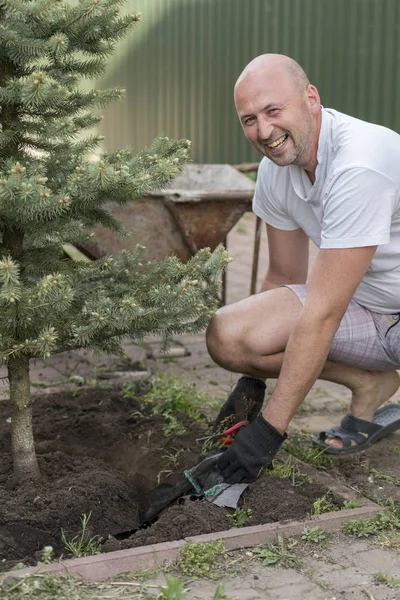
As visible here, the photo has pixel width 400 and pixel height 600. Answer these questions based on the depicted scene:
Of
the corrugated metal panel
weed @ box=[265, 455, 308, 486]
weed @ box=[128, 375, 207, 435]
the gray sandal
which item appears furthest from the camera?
the corrugated metal panel

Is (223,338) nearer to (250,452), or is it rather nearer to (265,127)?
(250,452)

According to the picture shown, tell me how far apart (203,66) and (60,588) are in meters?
9.88

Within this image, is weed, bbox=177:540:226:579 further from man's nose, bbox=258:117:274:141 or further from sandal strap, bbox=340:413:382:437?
man's nose, bbox=258:117:274:141

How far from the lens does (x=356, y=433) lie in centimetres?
379

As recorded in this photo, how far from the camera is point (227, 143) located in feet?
36.7

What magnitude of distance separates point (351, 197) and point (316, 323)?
0.46 m

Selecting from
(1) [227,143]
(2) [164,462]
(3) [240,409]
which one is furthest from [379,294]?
(1) [227,143]

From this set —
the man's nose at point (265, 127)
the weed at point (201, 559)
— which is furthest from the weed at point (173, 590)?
the man's nose at point (265, 127)


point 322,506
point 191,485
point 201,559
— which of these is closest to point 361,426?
point 322,506

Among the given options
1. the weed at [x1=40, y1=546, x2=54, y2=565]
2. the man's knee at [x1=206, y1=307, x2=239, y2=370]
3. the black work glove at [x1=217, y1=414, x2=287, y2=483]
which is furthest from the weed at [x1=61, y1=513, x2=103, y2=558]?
the man's knee at [x1=206, y1=307, x2=239, y2=370]

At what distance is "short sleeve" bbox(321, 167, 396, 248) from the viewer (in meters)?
3.05

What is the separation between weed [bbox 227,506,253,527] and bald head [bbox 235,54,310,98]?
1.53 metres

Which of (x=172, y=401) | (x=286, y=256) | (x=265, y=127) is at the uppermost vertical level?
(x=265, y=127)

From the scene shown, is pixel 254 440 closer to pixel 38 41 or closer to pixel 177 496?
pixel 177 496
